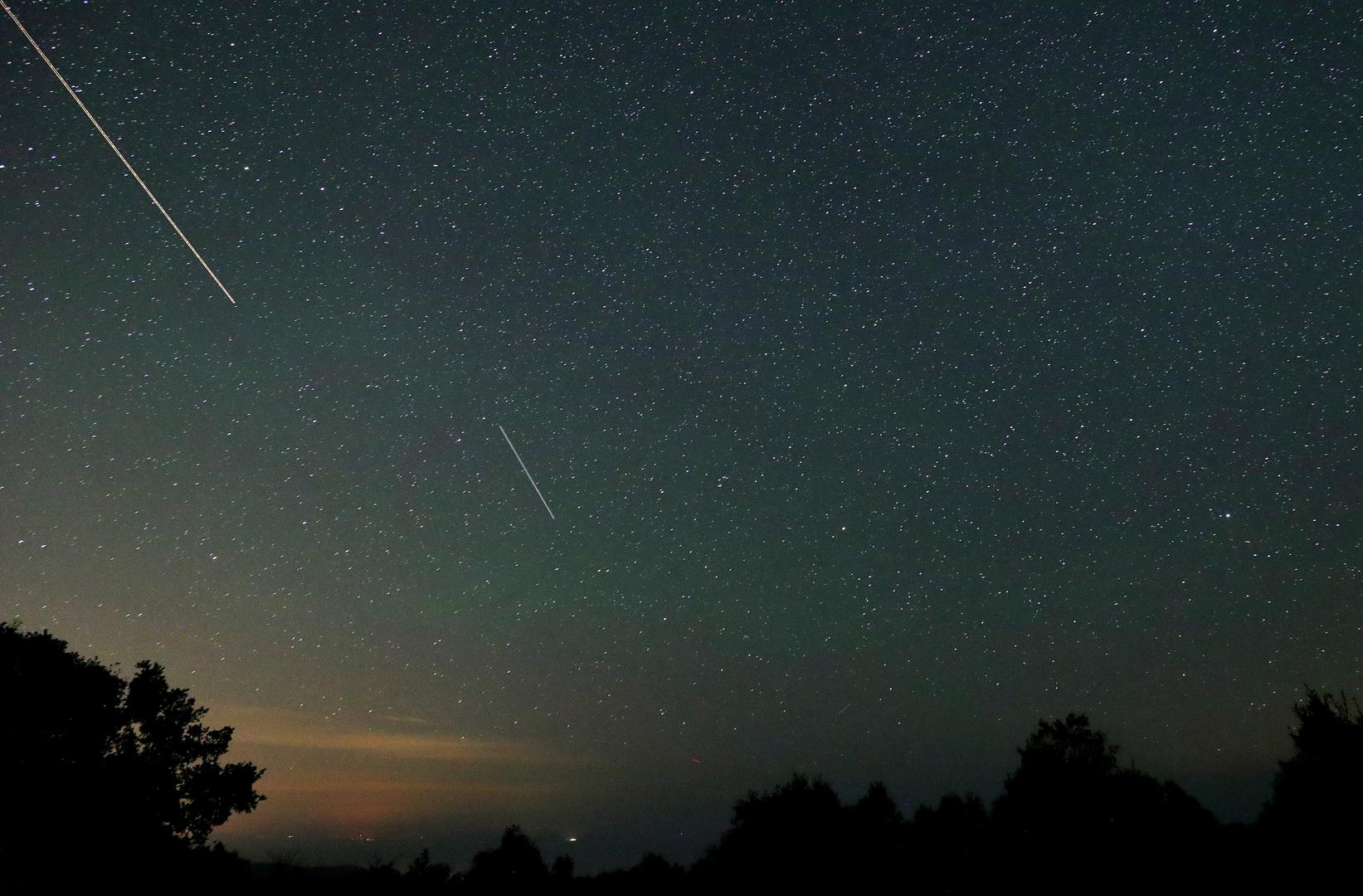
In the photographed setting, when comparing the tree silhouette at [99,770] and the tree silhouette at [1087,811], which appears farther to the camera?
the tree silhouette at [1087,811]

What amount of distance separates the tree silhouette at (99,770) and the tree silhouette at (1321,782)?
24797 millimetres

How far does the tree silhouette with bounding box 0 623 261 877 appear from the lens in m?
17.9

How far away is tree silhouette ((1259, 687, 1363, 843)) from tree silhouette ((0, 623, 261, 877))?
24.8 m

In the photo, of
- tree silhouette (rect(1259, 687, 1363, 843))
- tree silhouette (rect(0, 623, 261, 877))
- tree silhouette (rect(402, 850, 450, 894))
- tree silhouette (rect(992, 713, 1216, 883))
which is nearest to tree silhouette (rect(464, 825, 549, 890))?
tree silhouette (rect(402, 850, 450, 894))

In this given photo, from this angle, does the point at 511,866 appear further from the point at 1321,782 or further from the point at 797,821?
the point at 1321,782

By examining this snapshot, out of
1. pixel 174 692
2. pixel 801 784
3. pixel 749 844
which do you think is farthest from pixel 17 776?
pixel 801 784

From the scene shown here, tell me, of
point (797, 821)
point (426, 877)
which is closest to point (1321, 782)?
point (797, 821)

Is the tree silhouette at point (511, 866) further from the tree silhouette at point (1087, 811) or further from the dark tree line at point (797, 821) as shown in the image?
the tree silhouette at point (1087, 811)

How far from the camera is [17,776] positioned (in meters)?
17.9

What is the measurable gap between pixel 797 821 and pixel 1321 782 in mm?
13051

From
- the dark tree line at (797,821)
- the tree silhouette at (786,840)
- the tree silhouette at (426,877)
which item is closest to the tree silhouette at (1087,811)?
the dark tree line at (797,821)

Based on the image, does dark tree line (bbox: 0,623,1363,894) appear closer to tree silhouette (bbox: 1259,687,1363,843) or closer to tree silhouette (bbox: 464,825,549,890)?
tree silhouette (bbox: 1259,687,1363,843)

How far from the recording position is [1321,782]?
61.2 ft

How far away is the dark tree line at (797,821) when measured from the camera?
17.9 metres
